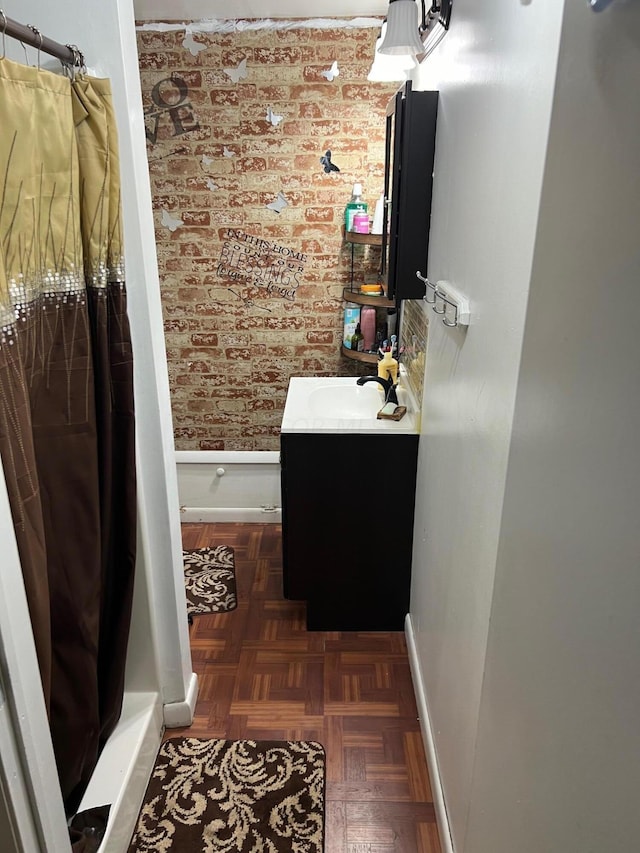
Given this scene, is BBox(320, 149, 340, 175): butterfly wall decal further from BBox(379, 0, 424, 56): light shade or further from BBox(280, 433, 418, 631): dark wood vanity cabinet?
BBox(280, 433, 418, 631): dark wood vanity cabinet

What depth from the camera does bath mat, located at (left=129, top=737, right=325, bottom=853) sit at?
177cm

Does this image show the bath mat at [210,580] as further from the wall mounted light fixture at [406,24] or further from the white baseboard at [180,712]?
the wall mounted light fixture at [406,24]

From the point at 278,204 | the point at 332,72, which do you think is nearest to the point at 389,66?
the point at 332,72

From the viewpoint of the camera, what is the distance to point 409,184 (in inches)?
80.1

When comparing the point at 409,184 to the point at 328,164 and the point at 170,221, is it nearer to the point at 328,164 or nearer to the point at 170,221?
the point at 328,164

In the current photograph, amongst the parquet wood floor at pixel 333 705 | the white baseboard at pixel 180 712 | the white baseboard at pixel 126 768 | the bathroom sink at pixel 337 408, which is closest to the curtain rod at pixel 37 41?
the bathroom sink at pixel 337 408

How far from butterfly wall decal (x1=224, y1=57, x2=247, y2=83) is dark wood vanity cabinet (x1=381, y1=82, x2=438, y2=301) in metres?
0.90

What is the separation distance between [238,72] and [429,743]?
2.81 meters

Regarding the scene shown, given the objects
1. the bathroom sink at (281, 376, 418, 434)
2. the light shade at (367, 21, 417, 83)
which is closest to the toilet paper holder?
the bathroom sink at (281, 376, 418, 434)

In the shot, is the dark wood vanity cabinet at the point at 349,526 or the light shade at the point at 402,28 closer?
the light shade at the point at 402,28

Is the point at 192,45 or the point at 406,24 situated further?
the point at 192,45

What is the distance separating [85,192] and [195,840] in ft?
5.70

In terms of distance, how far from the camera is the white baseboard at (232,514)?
135 inches

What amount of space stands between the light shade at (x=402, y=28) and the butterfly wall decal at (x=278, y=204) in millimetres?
Answer: 1302
